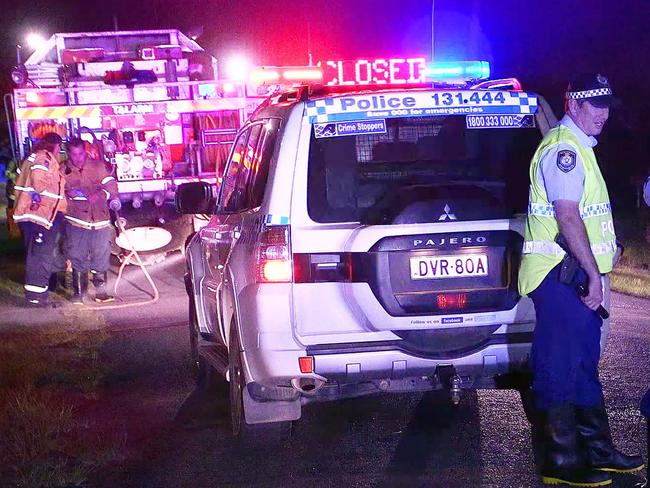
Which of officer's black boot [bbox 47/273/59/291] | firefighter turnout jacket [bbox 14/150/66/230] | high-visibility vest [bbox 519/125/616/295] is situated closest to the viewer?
high-visibility vest [bbox 519/125/616/295]

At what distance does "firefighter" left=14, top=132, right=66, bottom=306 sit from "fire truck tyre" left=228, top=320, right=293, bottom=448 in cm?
589

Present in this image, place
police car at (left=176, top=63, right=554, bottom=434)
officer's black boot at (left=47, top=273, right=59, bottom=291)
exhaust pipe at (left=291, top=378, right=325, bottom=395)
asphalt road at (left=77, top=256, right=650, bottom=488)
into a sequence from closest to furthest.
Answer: police car at (left=176, top=63, right=554, bottom=434) → exhaust pipe at (left=291, top=378, right=325, bottom=395) → asphalt road at (left=77, top=256, right=650, bottom=488) → officer's black boot at (left=47, top=273, right=59, bottom=291)

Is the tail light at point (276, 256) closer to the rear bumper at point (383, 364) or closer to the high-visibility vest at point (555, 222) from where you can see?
the rear bumper at point (383, 364)

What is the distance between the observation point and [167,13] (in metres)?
38.8

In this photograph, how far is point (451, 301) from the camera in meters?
4.97

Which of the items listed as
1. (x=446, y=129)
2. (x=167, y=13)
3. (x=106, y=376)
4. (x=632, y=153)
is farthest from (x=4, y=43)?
(x=446, y=129)

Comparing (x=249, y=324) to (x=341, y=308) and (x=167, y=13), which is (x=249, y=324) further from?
(x=167, y=13)

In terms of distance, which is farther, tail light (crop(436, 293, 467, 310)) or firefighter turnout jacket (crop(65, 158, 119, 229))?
firefighter turnout jacket (crop(65, 158, 119, 229))

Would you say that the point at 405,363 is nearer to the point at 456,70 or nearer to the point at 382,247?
the point at 382,247

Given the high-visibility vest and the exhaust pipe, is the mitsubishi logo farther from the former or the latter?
the exhaust pipe

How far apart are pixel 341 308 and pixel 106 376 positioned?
328 cm

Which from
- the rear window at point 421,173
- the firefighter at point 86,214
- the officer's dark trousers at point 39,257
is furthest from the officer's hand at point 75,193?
the rear window at point 421,173

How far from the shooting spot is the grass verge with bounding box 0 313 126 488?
5.23 metres

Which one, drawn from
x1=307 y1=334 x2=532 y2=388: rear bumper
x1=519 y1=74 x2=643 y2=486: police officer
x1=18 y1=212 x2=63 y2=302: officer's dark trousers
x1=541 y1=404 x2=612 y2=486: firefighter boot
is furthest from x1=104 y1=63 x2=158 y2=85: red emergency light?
x1=541 y1=404 x2=612 y2=486: firefighter boot
